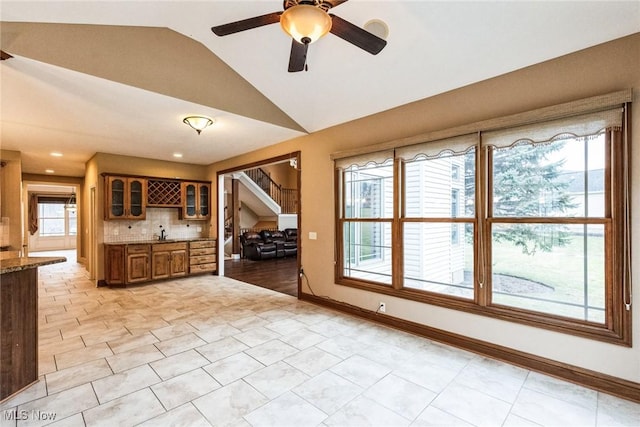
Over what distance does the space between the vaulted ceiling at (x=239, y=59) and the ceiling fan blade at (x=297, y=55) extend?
68cm

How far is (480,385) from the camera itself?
2373 mm

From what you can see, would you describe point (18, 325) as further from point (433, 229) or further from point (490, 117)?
point (490, 117)

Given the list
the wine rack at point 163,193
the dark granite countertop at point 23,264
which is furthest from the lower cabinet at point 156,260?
the dark granite countertop at point 23,264

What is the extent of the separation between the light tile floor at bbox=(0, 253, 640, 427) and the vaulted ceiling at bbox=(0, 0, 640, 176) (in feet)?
8.92

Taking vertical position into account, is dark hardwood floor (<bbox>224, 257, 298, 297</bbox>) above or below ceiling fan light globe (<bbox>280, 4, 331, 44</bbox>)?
below

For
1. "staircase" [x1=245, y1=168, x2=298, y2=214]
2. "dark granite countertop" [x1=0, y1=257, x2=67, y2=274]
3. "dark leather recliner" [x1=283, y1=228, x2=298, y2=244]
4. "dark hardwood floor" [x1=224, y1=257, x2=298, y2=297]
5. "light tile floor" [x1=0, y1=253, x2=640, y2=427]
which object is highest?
"staircase" [x1=245, y1=168, x2=298, y2=214]

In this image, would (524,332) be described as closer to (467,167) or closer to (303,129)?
(467,167)

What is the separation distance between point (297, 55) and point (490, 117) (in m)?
1.97

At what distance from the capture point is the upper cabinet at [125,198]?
5816 mm

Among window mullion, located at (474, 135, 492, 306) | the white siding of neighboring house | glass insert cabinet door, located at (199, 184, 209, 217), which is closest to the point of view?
window mullion, located at (474, 135, 492, 306)

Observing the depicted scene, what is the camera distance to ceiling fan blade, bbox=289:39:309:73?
2.18 m

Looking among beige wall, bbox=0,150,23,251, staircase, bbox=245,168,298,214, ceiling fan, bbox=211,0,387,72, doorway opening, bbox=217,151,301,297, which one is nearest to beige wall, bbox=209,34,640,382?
doorway opening, bbox=217,151,301,297

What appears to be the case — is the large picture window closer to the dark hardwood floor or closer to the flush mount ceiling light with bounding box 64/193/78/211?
the dark hardwood floor

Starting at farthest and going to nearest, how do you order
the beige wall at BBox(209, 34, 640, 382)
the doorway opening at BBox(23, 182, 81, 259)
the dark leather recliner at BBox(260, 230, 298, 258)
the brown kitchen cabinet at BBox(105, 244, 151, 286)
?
the doorway opening at BBox(23, 182, 81, 259) → the dark leather recliner at BBox(260, 230, 298, 258) → the brown kitchen cabinet at BBox(105, 244, 151, 286) → the beige wall at BBox(209, 34, 640, 382)
